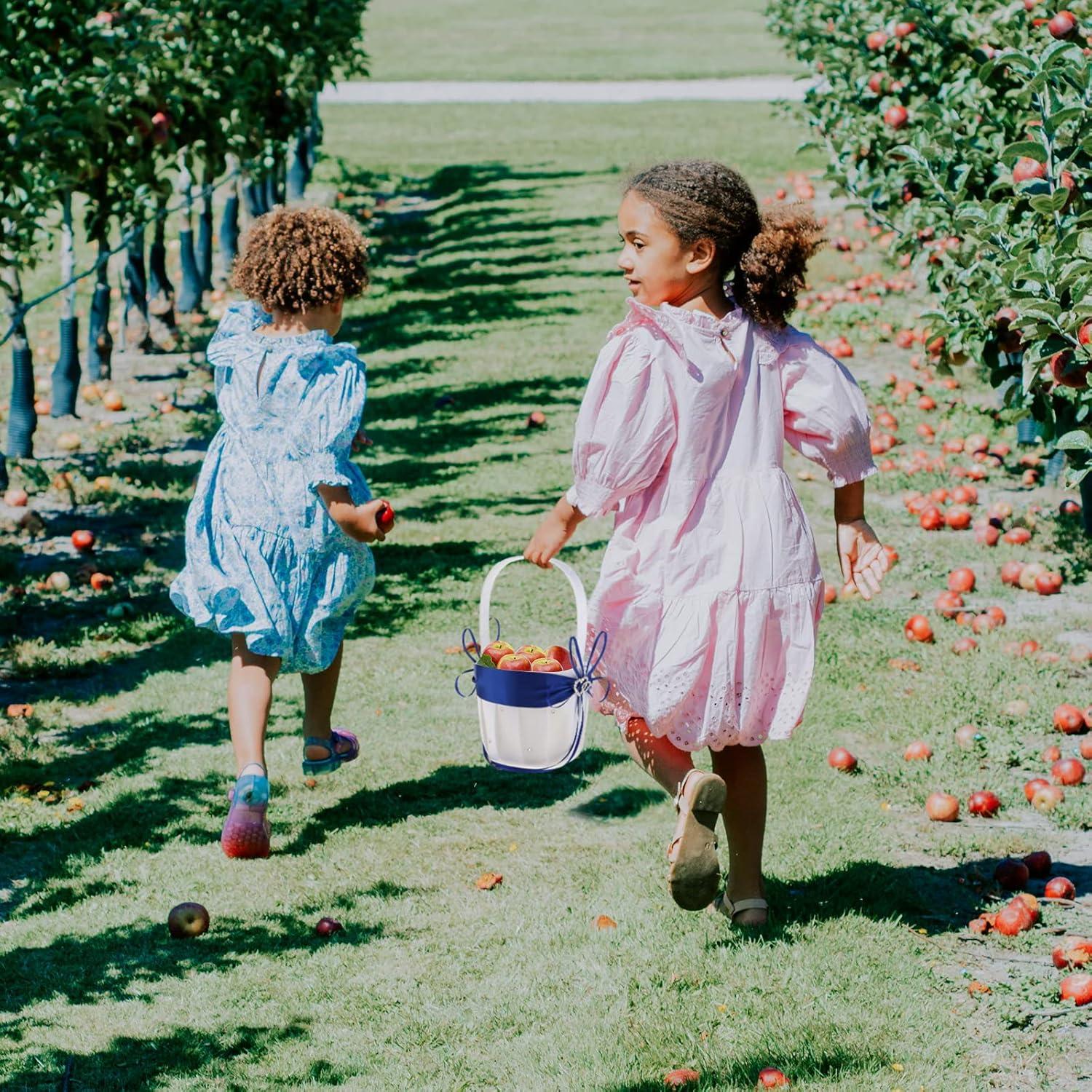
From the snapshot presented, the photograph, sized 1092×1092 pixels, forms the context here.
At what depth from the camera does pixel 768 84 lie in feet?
101

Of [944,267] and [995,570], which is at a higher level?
[944,267]

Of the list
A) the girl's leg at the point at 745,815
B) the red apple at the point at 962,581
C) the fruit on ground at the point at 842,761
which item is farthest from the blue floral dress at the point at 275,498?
the red apple at the point at 962,581

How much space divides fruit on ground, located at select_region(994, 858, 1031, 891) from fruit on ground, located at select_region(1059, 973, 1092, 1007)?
0.55 m

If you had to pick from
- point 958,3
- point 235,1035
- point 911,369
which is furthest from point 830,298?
point 235,1035

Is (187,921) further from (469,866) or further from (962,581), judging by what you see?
(962,581)

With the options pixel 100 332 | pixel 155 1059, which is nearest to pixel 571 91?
pixel 100 332

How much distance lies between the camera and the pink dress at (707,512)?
3387 mm

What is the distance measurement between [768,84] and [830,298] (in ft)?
67.0

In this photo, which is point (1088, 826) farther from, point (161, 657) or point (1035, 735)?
point (161, 657)

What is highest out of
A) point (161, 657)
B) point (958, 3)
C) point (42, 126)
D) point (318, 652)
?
point (958, 3)

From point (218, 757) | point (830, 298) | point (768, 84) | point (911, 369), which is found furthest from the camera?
point (768, 84)

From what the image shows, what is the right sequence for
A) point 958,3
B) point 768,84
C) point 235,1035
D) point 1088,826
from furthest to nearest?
point 768,84, point 958,3, point 1088,826, point 235,1035

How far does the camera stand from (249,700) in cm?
428

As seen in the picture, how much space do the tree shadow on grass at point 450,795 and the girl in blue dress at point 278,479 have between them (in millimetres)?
344
